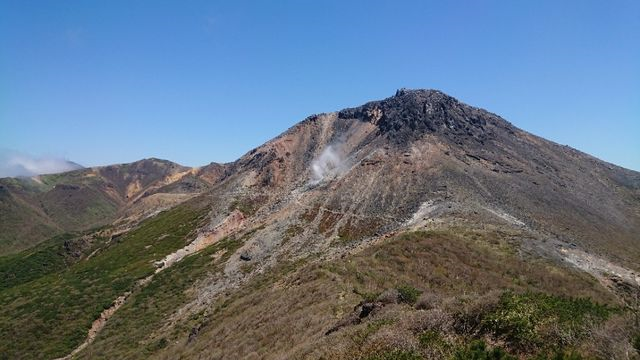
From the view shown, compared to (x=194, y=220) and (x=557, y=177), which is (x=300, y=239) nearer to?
(x=194, y=220)

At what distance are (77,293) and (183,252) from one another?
20.1 metres

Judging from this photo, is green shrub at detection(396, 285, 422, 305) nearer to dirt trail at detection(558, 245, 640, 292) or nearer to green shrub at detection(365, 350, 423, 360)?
green shrub at detection(365, 350, 423, 360)

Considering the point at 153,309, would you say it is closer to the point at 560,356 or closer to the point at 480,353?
the point at 480,353

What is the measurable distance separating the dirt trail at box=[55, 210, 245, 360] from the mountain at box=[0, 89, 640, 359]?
0.32 meters

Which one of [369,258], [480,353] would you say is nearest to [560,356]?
[480,353]

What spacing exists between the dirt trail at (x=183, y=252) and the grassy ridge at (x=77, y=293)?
1.02m

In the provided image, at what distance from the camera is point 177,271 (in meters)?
80.9

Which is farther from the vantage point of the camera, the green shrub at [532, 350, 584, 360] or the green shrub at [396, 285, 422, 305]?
the green shrub at [396, 285, 422, 305]

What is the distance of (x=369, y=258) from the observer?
52250 millimetres

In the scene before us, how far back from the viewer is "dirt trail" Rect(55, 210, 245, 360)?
69375 millimetres

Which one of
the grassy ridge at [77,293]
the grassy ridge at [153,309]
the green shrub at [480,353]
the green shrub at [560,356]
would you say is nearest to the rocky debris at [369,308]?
the green shrub at [480,353]

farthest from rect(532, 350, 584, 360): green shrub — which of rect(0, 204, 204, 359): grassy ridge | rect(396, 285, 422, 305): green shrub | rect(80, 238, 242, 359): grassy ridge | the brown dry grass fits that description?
rect(0, 204, 204, 359): grassy ridge

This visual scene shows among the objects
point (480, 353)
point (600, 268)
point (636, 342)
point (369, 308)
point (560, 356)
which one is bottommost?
point (600, 268)

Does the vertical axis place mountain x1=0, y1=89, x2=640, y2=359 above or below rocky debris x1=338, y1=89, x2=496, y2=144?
below
